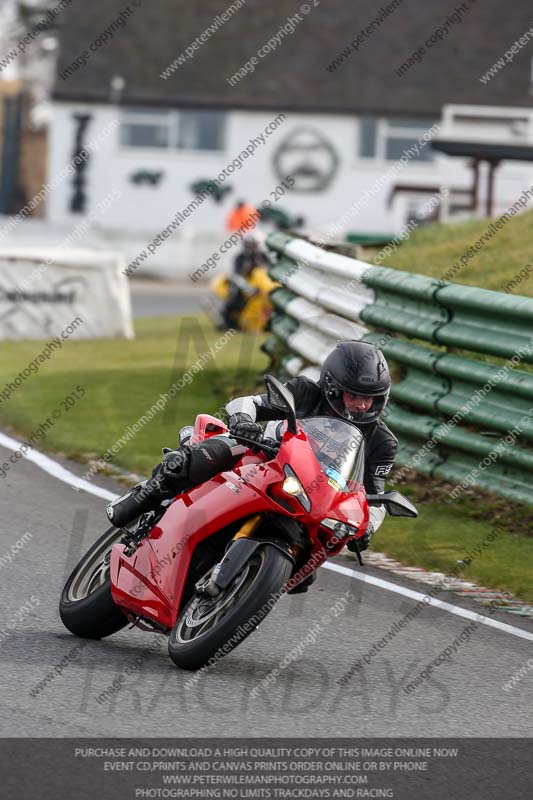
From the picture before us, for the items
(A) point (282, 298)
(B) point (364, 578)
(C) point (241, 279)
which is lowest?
(C) point (241, 279)

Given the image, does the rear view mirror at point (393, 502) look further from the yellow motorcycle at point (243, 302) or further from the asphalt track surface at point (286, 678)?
the yellow motorcycle at point (243, 302)

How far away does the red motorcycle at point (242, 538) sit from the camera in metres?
5.99

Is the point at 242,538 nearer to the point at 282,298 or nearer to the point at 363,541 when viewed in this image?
the point at 363,541

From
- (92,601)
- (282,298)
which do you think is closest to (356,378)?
(92,601)

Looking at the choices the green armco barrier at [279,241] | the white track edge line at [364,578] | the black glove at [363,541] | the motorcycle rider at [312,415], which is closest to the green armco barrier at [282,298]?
the green armco barrier at [279,241]

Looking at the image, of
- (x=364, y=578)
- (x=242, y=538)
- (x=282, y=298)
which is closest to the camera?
(x=242, y=538)

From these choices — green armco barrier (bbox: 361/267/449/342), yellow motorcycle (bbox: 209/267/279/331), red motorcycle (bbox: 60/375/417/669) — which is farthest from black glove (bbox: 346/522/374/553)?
yellow motorcycle (bbox: 209/267/279/331)

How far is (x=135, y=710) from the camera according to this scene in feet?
18.7

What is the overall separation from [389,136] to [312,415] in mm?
39650

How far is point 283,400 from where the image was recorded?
19.6 ft

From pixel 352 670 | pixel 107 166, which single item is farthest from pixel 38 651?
pixel 107 166

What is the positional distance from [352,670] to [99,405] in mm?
7466

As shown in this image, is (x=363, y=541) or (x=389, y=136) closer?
(x=363, y=541)
